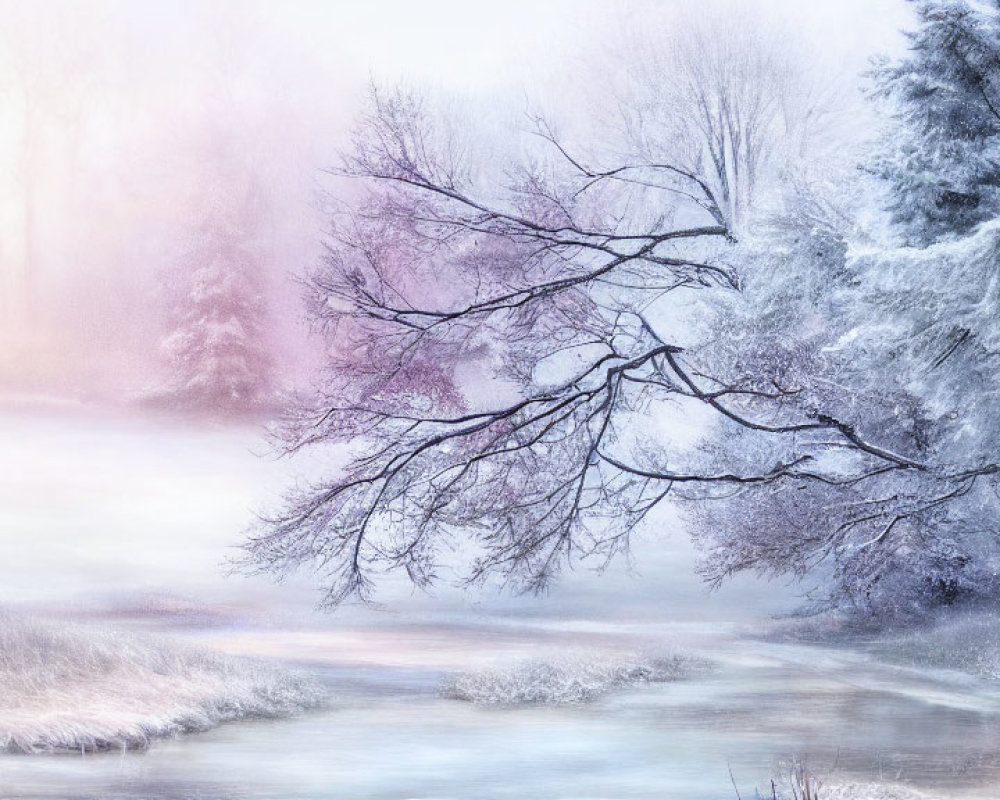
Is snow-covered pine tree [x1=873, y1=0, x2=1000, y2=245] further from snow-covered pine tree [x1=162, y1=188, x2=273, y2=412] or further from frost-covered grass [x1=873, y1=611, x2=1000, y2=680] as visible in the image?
snow-covered pine tree [x1=162, y1=188, x2=273, y2=412]

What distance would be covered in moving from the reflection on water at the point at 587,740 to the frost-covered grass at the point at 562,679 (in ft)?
0.42

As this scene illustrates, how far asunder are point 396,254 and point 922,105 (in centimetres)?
378

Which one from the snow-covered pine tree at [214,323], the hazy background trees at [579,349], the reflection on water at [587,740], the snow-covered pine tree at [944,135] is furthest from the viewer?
the snow-covered pine tree at [214,323]

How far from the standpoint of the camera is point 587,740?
9.21m

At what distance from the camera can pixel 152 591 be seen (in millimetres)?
10672

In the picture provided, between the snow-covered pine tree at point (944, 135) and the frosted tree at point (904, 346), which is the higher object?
the snow-covered pine tree at point (944, 135)

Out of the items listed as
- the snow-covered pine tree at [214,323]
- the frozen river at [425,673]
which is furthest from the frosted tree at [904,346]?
the snow-covered pine tree at [214,323]

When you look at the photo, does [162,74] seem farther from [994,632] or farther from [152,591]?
[994,632]

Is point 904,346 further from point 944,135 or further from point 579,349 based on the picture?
point 579,349

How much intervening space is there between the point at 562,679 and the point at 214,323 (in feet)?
12.5

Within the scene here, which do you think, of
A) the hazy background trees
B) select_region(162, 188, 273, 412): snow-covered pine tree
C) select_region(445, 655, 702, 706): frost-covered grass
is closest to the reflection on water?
select_region(445, 655, 702, 706): frost-covered grass

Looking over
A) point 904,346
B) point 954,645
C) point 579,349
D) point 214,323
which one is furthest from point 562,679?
point 214,323

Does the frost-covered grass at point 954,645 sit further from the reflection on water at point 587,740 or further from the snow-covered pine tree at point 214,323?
the snow-covered pine tree at point 214,323

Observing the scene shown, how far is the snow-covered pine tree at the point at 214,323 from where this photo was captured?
11.9 m
